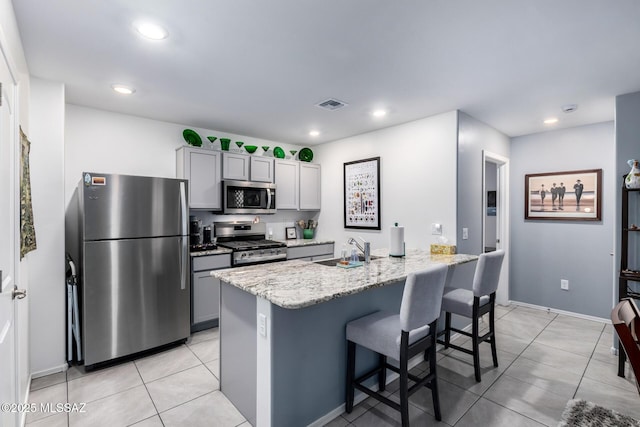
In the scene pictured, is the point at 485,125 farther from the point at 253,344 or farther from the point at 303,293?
the point at 253,344

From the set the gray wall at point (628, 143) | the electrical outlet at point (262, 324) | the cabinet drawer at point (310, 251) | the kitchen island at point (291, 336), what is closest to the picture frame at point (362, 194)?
the cabinet drawer at point (310, 251)

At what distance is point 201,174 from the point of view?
3777 millimetres

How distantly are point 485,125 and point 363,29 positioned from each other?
265cm

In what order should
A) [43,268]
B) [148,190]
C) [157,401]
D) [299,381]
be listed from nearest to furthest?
[299,381]
[157,401]
[43,268]
[148,190]

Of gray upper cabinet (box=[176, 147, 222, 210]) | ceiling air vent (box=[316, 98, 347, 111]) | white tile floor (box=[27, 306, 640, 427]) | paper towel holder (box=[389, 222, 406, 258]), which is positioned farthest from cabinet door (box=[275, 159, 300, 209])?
white tile floor (box=[27, 306, 640, 427])

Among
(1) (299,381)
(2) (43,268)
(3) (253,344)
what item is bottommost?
(1) (299,381)

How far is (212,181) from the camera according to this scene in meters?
3.86

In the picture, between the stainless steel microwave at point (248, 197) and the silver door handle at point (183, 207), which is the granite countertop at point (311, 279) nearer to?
the silver door handle at point (183, 207)

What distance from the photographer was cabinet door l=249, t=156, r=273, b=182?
4.25m

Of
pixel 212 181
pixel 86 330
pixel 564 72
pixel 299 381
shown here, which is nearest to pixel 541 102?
pixel 564 72

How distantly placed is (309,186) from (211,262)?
200 centimetres

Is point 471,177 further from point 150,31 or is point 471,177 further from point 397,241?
point 150,31

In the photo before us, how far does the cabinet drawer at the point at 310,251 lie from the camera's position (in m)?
4.32

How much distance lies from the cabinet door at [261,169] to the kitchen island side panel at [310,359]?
8.46 feet
